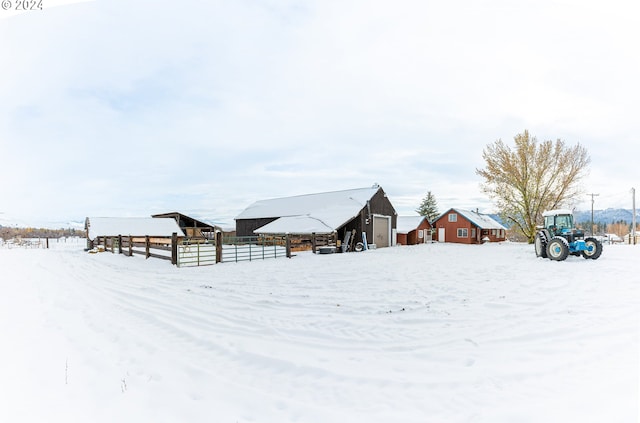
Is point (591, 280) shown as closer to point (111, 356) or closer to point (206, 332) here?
point (206, 332)

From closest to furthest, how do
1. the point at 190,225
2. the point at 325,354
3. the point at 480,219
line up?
the point at 325,354, the point at 190,225, the point at 480,219

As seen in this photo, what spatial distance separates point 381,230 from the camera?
2409cm

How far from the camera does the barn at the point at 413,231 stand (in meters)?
31.5

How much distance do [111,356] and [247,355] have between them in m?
1.53

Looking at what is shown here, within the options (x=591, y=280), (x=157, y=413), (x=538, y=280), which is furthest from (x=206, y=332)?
(x=591, y=280)

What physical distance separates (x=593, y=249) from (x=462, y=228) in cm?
2197

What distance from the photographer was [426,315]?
5168 millimetres

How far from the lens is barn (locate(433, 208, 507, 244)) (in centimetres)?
3266

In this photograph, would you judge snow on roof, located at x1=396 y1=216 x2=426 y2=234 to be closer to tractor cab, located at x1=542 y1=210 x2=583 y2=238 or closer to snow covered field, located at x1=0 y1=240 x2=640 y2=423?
tractor cab, located at x1=542 y1=210 x2=583 y2=238

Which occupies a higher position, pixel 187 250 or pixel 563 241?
pixel 563 241

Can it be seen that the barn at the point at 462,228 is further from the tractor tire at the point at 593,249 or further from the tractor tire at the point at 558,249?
the tractor tire at the point at 558,249

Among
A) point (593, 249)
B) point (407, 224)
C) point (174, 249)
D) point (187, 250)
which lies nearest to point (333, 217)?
point (187, 250)

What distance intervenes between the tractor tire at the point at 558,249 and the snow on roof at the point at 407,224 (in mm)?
18852

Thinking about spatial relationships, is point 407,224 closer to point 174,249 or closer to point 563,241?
point 563,241
